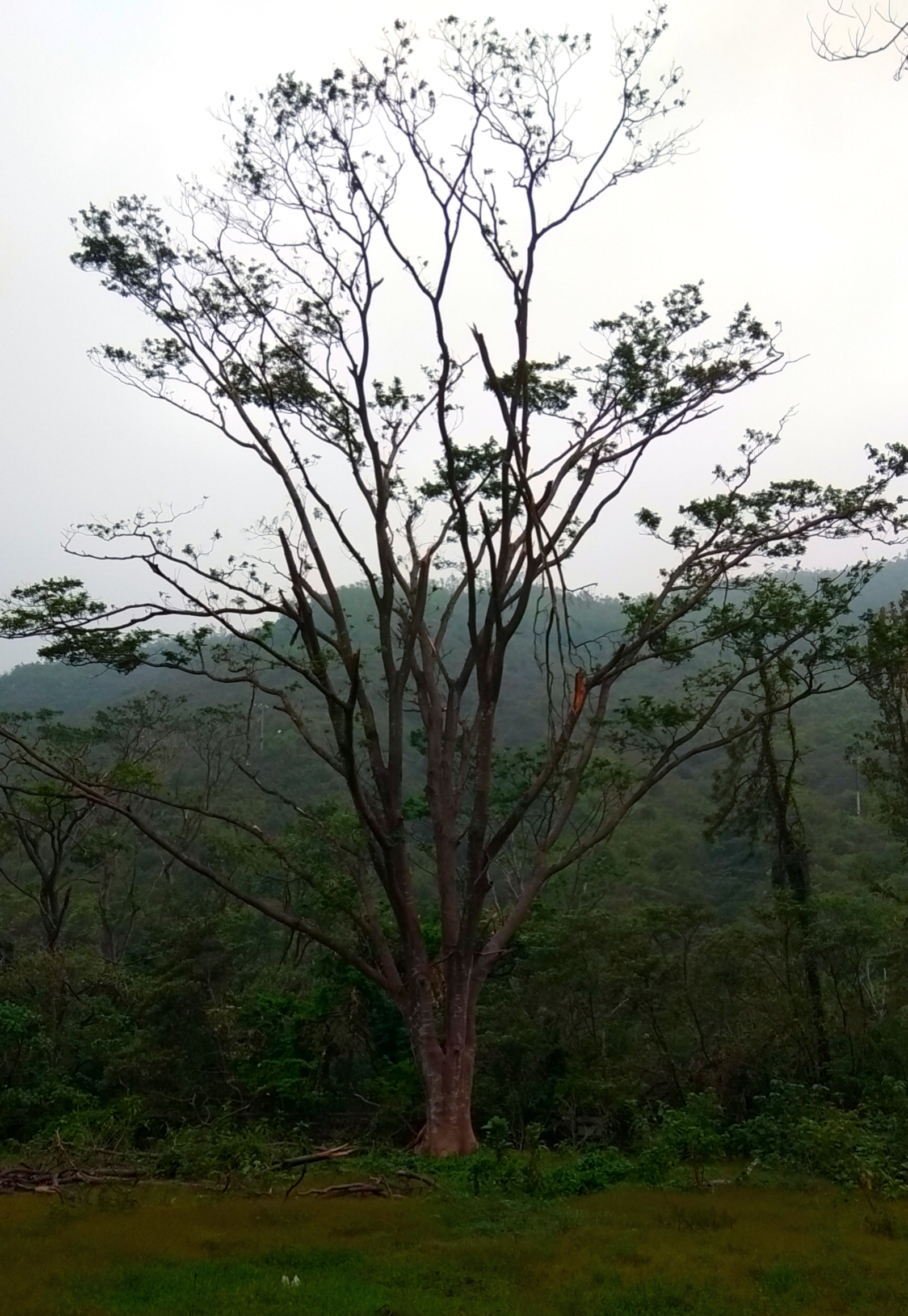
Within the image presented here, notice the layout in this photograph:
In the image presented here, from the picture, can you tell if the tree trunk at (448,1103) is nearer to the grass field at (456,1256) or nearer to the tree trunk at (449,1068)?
the tree trunk at (449,1068)

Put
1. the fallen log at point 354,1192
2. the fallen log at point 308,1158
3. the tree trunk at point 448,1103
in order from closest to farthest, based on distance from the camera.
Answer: the fallen log at point 354,1192, the fallen log at point 308,1158, the tree trunk at point 448,1103

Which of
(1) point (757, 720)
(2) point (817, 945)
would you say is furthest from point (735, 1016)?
(1) point (757, 720)

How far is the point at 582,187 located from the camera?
1136cm

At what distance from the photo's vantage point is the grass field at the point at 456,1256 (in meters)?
5.33

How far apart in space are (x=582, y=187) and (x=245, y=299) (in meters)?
4.08

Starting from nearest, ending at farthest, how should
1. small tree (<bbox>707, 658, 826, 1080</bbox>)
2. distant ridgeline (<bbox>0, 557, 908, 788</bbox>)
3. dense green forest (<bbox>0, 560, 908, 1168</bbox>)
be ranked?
dense green forest (<bbox>0, 560, 908, 1168</bbox>) < small tree (<bbox>707, 658, 826, 1080</bbox>) < distant ridgeline (<bbox>0, 557, 908, 788</bbox>)

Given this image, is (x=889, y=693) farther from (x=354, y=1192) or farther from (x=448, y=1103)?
(x=354, y=1192)

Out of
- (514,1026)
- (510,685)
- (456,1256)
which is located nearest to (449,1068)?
(514,1026)

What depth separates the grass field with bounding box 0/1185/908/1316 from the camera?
5332mm

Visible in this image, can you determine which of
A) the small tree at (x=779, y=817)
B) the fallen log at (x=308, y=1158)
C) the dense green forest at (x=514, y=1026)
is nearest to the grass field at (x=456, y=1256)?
the fallen log at (x=308, y=1158)

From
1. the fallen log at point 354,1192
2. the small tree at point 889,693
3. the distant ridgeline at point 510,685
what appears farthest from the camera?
the distant ridgeline at point 510,685

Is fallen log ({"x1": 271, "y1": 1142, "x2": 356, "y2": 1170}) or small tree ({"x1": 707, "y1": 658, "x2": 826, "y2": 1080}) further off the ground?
small tree ({"x1": 707, "y1": 658, "x2": 826, "y2": 1080})

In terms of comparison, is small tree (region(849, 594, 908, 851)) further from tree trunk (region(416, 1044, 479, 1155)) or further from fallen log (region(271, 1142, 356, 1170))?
fallen log (region(271, 1142, 356, 1170))

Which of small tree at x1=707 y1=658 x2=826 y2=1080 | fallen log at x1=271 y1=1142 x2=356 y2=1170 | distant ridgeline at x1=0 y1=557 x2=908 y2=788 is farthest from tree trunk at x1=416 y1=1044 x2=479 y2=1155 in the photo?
distant ridgeline at x1=0 y1=557 x2=908 y2=788
